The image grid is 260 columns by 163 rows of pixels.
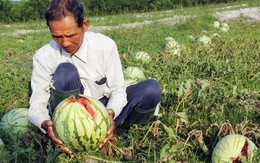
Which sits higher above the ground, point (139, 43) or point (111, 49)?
point (111, 49)

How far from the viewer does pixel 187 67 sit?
472cm

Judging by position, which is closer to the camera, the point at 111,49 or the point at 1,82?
the point at 111,49

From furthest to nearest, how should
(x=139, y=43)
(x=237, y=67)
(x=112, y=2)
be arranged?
(x=112, y=2) → (x=139, y=43) → (x=237, y=67)

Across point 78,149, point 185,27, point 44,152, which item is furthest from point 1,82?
point 185,27

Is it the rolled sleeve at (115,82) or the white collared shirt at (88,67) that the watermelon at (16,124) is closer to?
the white collared shirt at (88,67)

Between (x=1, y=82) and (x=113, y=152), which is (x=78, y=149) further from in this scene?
(x=1, y=82)

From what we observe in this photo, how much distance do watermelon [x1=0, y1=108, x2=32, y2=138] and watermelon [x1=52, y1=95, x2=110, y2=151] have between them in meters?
0.70

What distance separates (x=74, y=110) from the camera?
232cm

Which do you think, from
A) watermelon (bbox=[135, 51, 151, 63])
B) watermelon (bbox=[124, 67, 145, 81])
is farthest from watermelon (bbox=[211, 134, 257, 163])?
watermelon (bbox=[135, 51, 151, 63])

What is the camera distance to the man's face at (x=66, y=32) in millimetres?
2484

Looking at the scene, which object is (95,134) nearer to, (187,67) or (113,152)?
(113,152)

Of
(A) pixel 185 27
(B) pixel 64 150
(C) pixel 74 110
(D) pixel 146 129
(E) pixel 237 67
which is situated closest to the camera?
(C) pixel 74 110

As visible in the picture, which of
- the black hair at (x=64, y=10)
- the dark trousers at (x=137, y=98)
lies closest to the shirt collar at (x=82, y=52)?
the dark trousers at (x=137, y=98)

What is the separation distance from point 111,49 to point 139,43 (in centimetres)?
429
